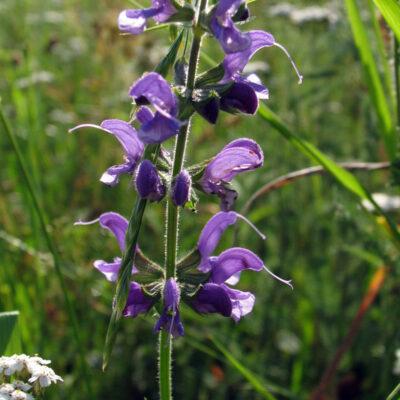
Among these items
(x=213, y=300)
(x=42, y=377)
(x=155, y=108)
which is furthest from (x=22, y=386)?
(x=155, y=108)

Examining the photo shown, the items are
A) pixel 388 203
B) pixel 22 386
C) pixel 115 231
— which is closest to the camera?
pixel 22 386

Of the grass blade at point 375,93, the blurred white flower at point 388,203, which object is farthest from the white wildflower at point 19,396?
the blurred white flower at point 388,203

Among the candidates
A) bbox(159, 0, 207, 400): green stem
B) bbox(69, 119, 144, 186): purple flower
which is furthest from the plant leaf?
bbox(69, 119, 144, 186): purple flower

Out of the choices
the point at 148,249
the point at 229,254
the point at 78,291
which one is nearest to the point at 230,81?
the point at 229,254

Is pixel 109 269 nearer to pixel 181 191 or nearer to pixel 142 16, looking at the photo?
pixel 181 191

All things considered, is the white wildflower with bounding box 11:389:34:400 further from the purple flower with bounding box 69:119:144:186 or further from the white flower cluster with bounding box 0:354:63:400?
the purple flower with bounding box 69:119:144:186

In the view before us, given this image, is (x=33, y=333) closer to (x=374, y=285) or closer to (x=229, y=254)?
(x=229, y=254)
